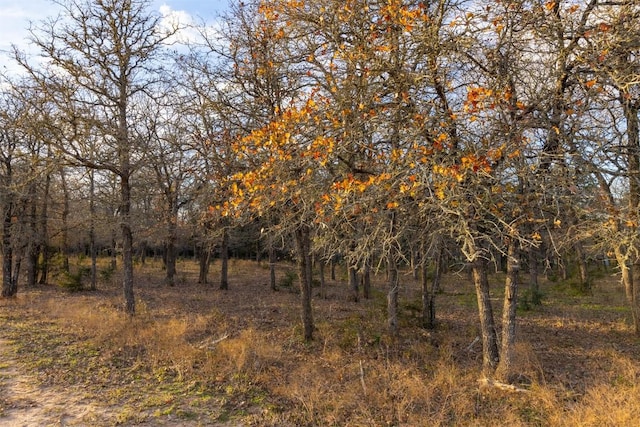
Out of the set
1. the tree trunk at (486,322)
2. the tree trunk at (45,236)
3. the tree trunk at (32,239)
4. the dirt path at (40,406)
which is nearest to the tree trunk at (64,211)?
the tree trunk at (45,236)

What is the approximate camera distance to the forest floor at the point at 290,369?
519 cm

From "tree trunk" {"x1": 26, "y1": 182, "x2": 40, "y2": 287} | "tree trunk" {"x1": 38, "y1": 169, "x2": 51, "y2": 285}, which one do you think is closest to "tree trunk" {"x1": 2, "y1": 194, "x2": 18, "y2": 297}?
"tree trunk" {"x1": 26, "y1": 182, "x2": 40, "y2": 287}

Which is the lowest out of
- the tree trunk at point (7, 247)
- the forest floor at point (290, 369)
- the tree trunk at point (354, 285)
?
the forest floor at point (290, 369)

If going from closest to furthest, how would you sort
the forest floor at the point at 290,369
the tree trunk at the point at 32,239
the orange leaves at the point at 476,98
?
the orange leaves at the point at 476,98 → the forest floor at the point at 290,369 → the tree trunk at the point at 32,239

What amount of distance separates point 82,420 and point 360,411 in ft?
10.8

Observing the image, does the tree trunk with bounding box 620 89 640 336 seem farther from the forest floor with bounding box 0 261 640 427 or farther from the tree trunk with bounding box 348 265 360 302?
the tree trunk with bounding box 348 265 360 302

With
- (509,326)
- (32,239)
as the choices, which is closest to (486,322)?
(509,326)

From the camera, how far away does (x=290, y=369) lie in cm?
750

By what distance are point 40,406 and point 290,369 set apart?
3730mm

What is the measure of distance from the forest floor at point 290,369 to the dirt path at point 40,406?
25 mm

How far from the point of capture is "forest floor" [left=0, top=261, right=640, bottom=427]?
5.19 m

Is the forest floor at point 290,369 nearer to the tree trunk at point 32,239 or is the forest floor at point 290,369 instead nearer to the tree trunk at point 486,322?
the tree trunk at point 486,322

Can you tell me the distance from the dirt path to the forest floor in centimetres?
2

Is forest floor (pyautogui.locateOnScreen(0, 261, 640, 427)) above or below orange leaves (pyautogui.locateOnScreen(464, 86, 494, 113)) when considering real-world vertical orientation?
below
